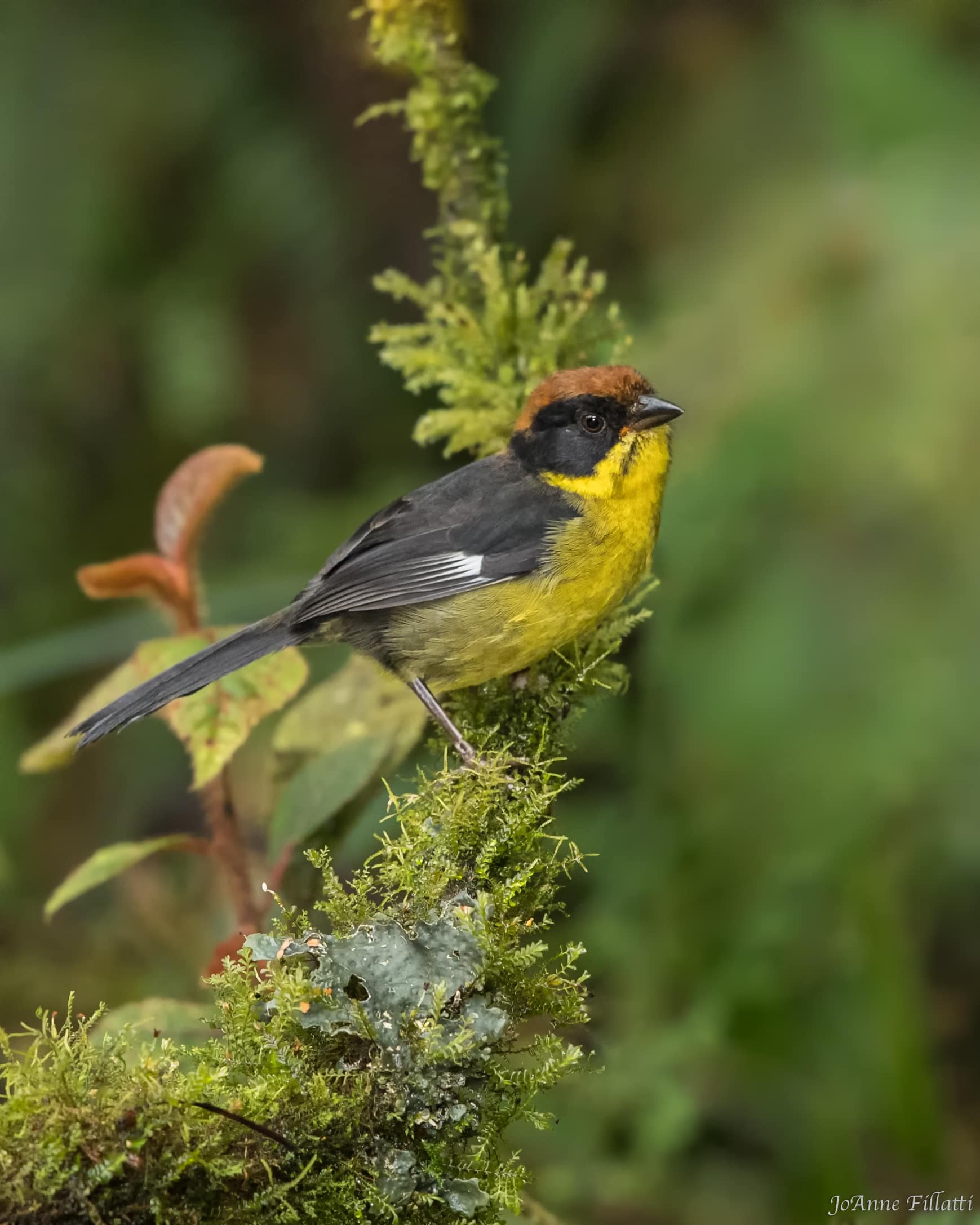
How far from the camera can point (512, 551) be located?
10.3 feet

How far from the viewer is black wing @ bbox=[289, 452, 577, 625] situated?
3113 mm

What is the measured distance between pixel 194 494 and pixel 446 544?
69cm

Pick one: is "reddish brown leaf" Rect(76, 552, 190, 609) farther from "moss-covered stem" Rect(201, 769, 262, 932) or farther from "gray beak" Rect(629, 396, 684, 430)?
"gray beak" Rect(629, 396, 684, 430)

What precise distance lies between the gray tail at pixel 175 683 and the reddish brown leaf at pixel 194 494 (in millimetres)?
253

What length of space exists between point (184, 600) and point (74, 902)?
2963 mm

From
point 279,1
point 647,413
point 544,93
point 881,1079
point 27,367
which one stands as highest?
point 279,1

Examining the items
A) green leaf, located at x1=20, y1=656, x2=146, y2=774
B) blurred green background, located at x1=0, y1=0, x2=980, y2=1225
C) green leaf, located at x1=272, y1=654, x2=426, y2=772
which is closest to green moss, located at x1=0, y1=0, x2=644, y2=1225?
green leaf, located at x1=272, y1=654, x2=426, y2=772

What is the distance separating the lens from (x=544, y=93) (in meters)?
5.73

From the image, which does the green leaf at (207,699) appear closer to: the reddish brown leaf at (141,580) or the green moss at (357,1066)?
the reddish brown leaf at (141,580)

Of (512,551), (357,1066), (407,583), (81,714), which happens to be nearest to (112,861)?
(81,714)

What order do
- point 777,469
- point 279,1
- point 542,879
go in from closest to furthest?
point 542,879 < point 777,469 < point 279,1

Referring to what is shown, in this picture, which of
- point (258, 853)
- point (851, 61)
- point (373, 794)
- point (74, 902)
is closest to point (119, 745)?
point (74, 902)

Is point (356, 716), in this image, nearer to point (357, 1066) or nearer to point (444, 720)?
point (444, 720)

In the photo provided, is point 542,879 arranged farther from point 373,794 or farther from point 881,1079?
point 881,1079
